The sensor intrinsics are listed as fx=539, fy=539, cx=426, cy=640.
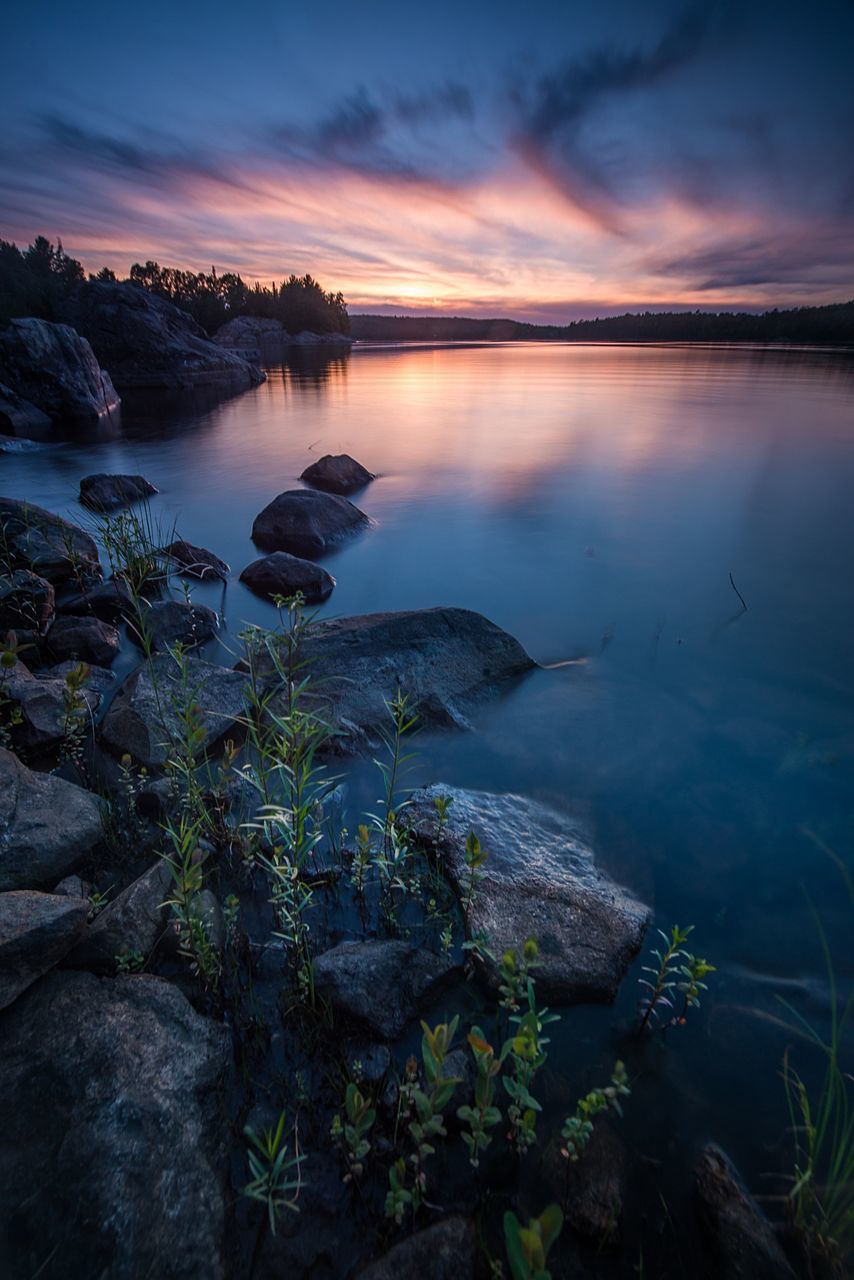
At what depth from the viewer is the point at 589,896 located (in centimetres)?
325

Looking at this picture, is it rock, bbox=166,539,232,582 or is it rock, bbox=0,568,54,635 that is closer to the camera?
rock, bbox=0,568,54,635

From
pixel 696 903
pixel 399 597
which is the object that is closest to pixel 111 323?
pixel 399 597

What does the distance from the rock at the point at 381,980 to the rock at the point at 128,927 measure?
89cm

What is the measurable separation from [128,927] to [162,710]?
6.43 feet

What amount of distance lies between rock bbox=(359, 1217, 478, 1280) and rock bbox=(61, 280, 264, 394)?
45.8m

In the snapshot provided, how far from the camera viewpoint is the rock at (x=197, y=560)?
860cm

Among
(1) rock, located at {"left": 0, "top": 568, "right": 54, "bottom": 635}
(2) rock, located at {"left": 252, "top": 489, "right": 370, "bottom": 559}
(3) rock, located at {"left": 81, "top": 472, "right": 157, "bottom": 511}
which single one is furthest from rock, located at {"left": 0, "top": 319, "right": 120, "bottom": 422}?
(1) rock, located at {"left": 0, "top": 568, "right": 54, "bottom": 635}

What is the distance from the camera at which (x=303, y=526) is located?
9.97 meters

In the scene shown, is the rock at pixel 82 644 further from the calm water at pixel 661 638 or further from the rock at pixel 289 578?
the rock at pixel 289 578

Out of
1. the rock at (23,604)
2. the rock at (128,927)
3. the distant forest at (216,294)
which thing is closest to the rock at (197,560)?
the rock at (23,604)

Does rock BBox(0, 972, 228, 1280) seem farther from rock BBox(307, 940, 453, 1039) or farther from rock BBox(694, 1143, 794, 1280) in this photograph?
rock BBox(694, 1143, 794, 1280)

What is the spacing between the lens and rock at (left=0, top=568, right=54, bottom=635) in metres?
6.17

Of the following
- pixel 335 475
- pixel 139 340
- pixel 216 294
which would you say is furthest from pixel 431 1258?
pixel 216 294

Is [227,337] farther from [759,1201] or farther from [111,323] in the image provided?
[759,1201]
